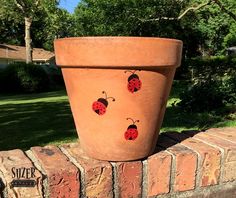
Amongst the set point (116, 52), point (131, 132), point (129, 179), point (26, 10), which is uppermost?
point (26, 10)

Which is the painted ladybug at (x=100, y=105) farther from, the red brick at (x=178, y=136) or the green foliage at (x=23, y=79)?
the green foliage at (x=23, y=79)

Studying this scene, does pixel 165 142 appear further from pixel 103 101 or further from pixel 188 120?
pixel 188 120

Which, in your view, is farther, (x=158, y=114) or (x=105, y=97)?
(x=158, y=114)

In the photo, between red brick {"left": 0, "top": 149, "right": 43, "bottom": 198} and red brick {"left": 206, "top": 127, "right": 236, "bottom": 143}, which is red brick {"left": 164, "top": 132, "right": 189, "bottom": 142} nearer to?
red brick {"left": 206, "top": 127, "right": 236, "bottom": 143}

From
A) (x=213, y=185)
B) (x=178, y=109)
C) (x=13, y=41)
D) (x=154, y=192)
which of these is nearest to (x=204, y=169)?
(x=213, y=185)

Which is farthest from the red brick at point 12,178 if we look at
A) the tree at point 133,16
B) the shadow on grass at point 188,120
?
the tree at point 133,16

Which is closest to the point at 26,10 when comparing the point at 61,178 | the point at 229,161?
the point at 229,161

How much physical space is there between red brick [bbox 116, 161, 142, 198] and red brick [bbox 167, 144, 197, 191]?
19cm

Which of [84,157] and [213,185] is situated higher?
[84,157]

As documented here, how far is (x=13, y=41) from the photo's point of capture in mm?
59875

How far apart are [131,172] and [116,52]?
53 centimetres

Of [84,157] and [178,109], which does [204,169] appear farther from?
[178,109]

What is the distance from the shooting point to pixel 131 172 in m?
1.84

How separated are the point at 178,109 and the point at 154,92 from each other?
6695 millimetres
